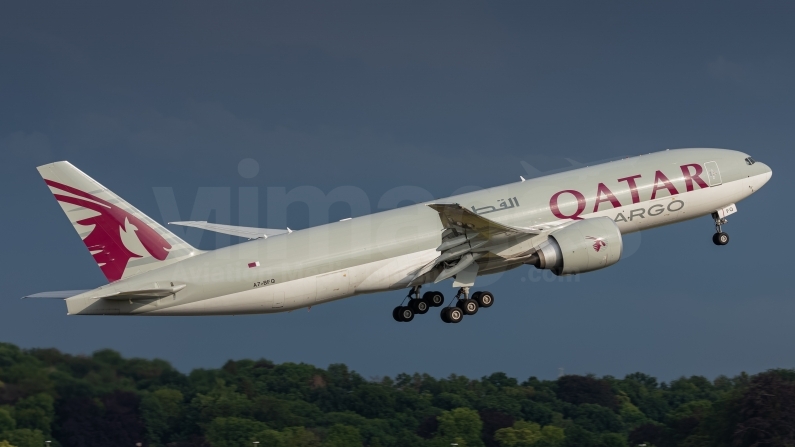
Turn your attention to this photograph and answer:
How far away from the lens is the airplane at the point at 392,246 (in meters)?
42.1

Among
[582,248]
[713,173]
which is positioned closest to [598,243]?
[582,248]

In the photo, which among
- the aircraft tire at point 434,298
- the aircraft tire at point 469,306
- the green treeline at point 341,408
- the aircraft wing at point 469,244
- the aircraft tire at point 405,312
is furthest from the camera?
the green treeline at point 341,408

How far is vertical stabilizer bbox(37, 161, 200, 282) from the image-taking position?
42.1 meters

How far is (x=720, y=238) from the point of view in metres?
52.0

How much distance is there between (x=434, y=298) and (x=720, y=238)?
47.9ft

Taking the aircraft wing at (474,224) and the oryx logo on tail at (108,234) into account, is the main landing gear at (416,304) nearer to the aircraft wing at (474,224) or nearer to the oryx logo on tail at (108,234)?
the aircraft wing at (474,224)

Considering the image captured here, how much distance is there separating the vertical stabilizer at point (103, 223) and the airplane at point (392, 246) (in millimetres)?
38

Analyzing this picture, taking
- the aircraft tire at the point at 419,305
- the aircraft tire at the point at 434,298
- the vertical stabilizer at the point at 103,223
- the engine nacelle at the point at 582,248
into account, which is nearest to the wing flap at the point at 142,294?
the vertical stabilizer at the point at 103,223

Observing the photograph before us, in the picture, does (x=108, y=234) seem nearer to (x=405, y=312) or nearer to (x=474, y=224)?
(x=405, y=312)

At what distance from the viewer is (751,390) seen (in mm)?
80438

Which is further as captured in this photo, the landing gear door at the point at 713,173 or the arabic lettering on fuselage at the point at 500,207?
the landing gear door at the point at 713,173

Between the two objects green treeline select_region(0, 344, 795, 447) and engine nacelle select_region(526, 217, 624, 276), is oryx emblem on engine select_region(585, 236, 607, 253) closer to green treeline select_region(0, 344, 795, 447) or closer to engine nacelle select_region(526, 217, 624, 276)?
engine nacelle select_region(526, 217, 624, 276)

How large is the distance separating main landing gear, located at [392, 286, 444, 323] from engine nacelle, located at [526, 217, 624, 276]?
5384mm

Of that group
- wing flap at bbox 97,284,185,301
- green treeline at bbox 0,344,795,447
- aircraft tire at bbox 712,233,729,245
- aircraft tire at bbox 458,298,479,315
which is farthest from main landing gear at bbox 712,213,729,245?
green treeline at bbox 0,344,795,447
